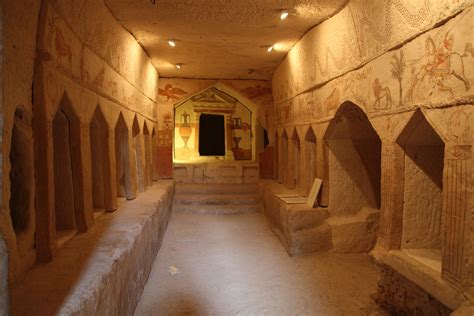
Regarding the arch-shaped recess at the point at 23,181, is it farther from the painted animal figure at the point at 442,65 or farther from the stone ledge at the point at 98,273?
the painted animal figure at the point at 442,65

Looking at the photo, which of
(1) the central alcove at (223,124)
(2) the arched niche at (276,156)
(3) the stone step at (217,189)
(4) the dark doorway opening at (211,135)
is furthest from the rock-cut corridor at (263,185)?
(4) the dark doorway opening at (211,135)

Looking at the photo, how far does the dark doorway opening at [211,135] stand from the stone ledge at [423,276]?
35.7 ft

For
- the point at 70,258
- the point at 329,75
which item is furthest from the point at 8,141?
the point at 329,75

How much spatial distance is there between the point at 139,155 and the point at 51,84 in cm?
434

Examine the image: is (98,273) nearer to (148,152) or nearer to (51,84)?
(51,84)

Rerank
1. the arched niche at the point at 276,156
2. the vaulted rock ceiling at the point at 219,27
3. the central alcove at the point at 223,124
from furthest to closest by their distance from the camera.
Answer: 1. the central alcove at the point at 223,124
2. the arched niche at the point at 276,156
3. the vaulted rock ceiling at the point at 219,27

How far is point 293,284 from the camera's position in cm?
455

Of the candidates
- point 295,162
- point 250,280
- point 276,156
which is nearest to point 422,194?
point 250,280

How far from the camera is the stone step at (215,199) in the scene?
8.74m

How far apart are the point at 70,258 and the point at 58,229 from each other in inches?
39.4

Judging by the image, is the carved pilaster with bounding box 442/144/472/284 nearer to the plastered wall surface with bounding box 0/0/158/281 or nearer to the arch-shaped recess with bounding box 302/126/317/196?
the plastered wall surface with bounding box 0/0/158/281

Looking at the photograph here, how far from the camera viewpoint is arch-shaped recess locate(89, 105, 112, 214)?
518cm

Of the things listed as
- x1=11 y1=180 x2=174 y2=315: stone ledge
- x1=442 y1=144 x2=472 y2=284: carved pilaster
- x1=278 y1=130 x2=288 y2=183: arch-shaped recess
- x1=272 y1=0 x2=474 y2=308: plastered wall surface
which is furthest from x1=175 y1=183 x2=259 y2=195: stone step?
x1=442 y1=144 x2=472 y2=284: carved pilaster

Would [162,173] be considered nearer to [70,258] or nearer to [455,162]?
[70,258]
